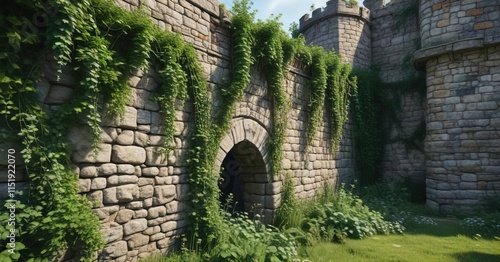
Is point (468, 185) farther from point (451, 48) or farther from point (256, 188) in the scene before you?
point (256, 188)

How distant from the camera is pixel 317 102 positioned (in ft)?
21.7

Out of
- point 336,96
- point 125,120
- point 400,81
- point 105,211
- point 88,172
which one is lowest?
point 105,211

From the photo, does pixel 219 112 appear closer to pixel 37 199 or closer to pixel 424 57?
pixel 37 199

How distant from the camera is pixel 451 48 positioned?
6816 millimetres

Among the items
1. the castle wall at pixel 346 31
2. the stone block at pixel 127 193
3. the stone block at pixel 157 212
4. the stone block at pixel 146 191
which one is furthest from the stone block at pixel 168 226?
the castle wall at pixel 346 31

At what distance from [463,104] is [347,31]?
179 inches

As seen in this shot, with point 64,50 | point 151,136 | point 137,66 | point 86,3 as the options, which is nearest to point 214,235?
point 151,136

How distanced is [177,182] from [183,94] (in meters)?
1.20

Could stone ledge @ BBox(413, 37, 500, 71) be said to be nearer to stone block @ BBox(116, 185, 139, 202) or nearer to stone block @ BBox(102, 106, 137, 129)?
stone block @ BBox(102, 106, 137, 129)

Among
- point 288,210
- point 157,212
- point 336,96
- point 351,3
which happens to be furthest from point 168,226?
point 351,3

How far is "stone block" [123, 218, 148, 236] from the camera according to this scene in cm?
326

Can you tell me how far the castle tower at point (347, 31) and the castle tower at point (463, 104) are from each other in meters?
2.74

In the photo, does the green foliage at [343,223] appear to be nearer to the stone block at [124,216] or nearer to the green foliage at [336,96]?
the green foliage at [336,96]

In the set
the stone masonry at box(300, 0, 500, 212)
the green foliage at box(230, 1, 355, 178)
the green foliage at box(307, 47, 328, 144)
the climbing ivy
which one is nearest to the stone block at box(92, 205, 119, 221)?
the climbing ivy
